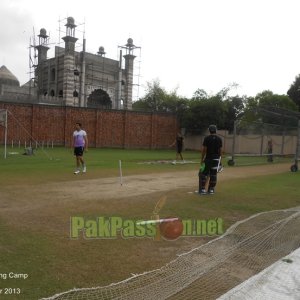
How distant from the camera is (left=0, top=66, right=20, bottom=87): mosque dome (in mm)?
57031

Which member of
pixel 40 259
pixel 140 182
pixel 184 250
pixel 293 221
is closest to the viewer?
pixel 40 259

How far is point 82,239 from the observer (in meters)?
5.87

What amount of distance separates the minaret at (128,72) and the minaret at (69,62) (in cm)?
951

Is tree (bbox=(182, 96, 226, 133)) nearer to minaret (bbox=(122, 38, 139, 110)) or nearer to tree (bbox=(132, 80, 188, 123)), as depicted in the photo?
tree (bbox=(132, 80, 188, 123))

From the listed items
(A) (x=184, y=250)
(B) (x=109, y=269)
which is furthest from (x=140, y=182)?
(B) (x=109, y=269)

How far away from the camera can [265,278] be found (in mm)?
4555

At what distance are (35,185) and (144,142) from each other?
31280 millimetres

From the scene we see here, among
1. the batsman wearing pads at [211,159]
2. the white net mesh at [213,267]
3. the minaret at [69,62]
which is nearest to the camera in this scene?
the white net mesh at [213,267]

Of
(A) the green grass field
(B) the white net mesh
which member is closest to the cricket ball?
(A) the green grass field

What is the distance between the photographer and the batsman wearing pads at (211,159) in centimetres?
1048

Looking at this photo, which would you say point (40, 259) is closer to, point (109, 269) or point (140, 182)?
point (109, 269)

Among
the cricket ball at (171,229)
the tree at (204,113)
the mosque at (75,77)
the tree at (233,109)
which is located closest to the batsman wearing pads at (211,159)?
the cricket ball at (171,229)

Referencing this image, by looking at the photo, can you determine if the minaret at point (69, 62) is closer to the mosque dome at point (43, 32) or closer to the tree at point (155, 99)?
the mosque dome at point (43, 32)

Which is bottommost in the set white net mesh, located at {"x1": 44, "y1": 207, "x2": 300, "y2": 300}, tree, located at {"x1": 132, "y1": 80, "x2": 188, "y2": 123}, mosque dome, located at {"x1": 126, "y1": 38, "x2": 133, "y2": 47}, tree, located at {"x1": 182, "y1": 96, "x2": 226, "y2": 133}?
white net mesh, located at {"x1": 44, "y1": 207, "x2": 300, "y2": 300}
